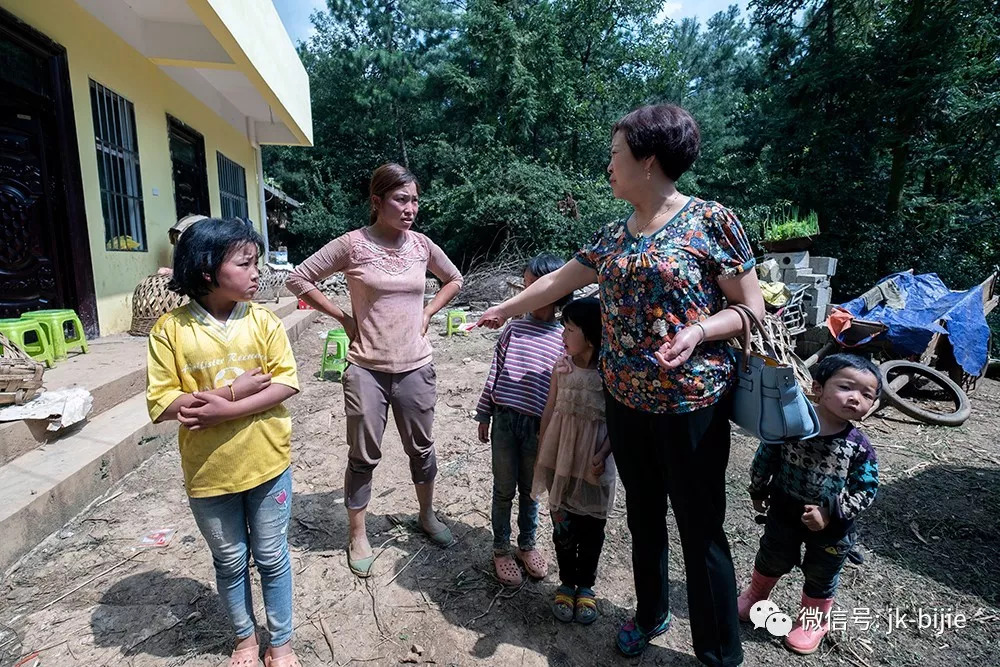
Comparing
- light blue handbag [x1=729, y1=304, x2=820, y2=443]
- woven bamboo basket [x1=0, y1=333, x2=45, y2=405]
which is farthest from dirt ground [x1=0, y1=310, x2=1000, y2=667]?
light blue handbag [x1=729, y1=304, x2=820, y2=443]

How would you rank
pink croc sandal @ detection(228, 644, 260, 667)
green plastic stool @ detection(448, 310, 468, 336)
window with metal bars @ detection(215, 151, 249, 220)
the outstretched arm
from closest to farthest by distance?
pink croc sandal @ detection(228, 644, 260, 667) < the outstretched arm < green plastic stool @ detection(448, 310, 468, 336) < window with metal bars @ detection(215, 151, 249, 220)

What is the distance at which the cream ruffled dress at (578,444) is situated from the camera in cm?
204

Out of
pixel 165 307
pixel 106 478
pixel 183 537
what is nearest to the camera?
pixel 183 537

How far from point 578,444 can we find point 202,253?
148 centimetres

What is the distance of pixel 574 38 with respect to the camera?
20031 mm

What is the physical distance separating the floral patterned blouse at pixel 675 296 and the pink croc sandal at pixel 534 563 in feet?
3.72

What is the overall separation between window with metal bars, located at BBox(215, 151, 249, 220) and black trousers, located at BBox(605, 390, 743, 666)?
Result: 8900mm

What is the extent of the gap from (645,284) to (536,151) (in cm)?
1922

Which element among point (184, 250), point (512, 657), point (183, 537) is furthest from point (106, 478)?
point (512, 657)

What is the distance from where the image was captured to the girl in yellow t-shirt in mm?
1648

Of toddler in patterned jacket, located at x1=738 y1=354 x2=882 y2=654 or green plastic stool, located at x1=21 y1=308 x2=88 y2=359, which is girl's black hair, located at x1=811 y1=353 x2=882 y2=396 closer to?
toddler in patterned jacket, located at x1=738 y1=354 x2=882 y2=654

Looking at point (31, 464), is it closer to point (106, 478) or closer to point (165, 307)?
point (106, 478)

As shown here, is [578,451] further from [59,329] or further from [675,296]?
[59,329]

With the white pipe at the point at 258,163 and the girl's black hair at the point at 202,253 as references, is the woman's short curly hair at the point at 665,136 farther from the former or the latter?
the white pipe at the point at 258,163
